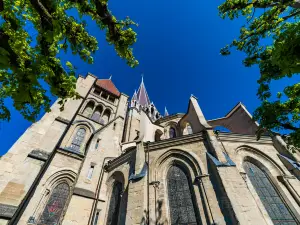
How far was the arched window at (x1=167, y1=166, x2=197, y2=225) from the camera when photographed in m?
6.20

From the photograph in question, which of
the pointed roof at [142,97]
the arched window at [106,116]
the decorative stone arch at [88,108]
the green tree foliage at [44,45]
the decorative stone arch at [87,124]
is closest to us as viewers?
the green tree foliage at [44,45]

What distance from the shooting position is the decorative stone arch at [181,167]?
244 inches

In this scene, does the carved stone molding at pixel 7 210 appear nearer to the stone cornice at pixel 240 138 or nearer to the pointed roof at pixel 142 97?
the stone cornice at pixel 240 138

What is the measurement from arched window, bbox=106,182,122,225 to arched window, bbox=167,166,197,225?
320 cm

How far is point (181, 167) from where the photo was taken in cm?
784

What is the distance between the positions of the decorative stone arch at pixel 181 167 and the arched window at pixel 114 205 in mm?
2674

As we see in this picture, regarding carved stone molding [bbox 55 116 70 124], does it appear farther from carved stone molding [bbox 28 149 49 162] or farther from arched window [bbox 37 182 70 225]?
arched window [bbox 37 182 70 225]

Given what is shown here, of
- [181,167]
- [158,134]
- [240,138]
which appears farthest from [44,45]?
[158,134]

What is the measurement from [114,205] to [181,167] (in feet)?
14.5

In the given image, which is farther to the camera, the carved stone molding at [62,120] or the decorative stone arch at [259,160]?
the carved stone molding at [62,120]

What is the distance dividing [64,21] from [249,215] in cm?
939

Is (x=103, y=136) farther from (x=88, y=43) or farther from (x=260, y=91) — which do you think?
(x=260, y=91)

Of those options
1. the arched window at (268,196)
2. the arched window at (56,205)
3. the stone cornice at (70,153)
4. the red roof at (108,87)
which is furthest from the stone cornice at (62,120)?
the arched window at (268,196)

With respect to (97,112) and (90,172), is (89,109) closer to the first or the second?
(97,112)
